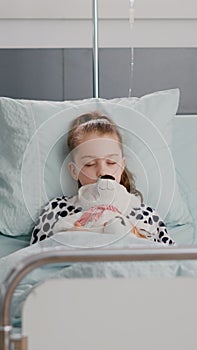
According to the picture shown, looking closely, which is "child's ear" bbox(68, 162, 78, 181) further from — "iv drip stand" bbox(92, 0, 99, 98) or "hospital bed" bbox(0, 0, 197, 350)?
"iv drip stand" bbox(92, 0, 99, 98)

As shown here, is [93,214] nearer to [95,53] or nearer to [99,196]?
[99,196]

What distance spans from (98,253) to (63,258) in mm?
53

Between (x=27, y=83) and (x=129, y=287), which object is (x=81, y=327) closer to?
(x=129, y=287)

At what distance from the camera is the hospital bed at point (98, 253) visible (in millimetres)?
1164

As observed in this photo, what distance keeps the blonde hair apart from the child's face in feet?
0.06

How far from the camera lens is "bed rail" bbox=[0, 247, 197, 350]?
44.7 inches
